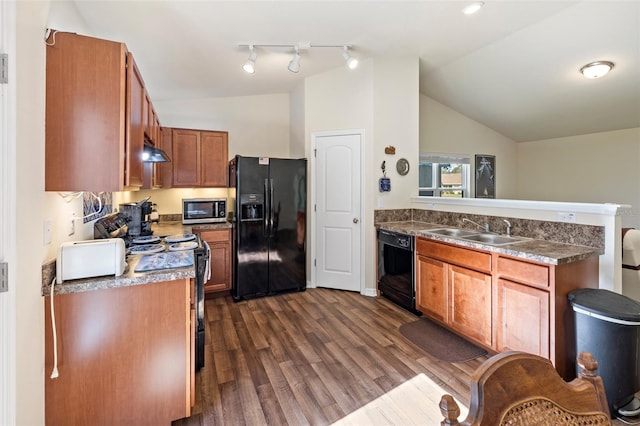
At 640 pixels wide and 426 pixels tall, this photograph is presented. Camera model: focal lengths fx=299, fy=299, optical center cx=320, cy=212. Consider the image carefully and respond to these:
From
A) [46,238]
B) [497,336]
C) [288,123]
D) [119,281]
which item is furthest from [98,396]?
[288,123]

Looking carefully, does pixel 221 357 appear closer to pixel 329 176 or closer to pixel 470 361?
pixel 470 361

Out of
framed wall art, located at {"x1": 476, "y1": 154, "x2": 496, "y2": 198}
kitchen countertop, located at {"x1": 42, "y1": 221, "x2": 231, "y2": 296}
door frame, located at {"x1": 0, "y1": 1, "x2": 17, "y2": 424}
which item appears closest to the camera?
door frame, located at {"x1": 0, "y1": 1, "x2": 17, "y2": 424}

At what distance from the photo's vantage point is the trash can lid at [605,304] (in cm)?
173

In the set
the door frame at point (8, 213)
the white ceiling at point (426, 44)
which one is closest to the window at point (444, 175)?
the white ceiling at point (426, 44)

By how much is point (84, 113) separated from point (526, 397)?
2.10 metres

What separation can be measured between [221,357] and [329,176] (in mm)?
2515

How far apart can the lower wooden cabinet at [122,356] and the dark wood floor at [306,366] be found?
11.2 inches

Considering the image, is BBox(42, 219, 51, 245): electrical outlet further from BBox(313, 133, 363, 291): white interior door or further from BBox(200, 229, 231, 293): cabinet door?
BBox(313, 133, 363, 291): white interior door

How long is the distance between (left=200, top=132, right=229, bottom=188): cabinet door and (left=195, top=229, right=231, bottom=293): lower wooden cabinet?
82 centimetres

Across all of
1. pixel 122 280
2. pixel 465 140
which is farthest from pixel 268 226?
pixel 465 140

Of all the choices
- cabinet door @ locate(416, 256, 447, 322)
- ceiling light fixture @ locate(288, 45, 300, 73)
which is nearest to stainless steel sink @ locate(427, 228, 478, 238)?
cabinet door @ locate(416, 256, 447, 322)

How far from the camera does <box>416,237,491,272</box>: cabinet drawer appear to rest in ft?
8.00

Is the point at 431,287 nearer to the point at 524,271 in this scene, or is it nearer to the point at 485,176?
the point at 524,271

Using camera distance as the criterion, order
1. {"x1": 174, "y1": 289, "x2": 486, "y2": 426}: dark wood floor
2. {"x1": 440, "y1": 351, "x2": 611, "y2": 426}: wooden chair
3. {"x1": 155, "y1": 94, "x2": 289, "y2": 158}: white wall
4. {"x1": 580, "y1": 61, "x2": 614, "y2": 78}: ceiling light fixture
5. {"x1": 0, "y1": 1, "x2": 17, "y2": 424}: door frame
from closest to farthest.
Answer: {"x1": 440, "y1": 351, "x2": 611, "y2": 426}: wooden chair, {"x1": 0, "y1": 1, "x2": 17, "y2": 424}: door frame, {"x1": 174, "y1": 289, "x2": 486, "y2": 426}: dark wood floor, {"x1": 580, "y1": 61, "x2": 614, "y2": 78}: ceiling light fixture, {"x1": 155, "y1": 94, "x2": 289, "y2": 158}: white wall
